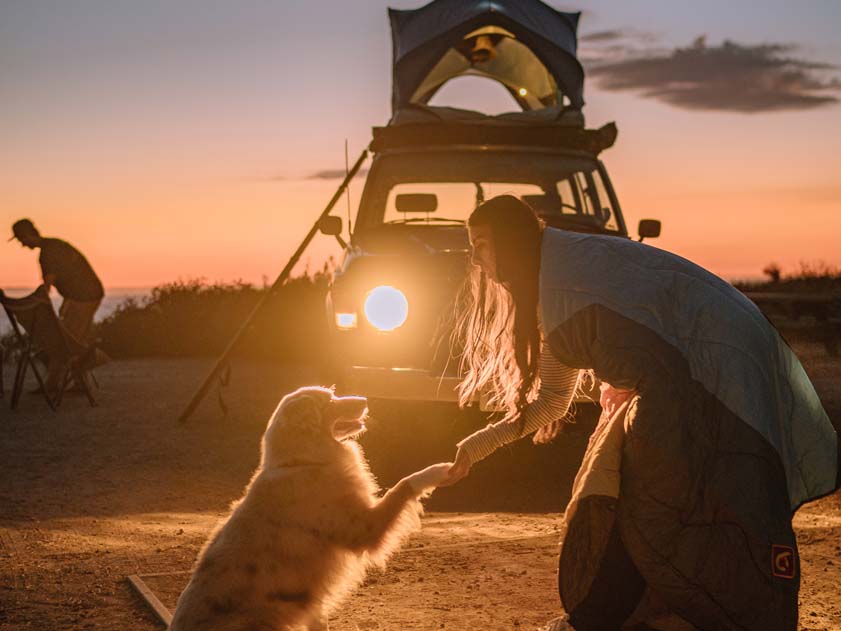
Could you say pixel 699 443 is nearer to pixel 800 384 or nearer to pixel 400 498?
pixel 800 384

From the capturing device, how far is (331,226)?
27.3 feet

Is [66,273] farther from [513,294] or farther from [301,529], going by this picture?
[513,294]

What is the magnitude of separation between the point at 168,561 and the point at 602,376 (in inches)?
115

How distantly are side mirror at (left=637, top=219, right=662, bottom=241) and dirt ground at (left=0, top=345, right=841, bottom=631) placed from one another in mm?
2023

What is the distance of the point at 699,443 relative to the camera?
344 cm

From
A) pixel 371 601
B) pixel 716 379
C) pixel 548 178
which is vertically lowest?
pixel 371 601

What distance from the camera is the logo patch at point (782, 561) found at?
3.37 m

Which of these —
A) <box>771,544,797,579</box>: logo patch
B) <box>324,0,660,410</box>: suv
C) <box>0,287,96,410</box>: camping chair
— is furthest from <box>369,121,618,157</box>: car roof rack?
<box>771,544,797,579</box>: logo patch

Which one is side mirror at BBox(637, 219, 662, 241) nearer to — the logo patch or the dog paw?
the dog paw

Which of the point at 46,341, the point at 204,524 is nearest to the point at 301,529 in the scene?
the point at 204,524

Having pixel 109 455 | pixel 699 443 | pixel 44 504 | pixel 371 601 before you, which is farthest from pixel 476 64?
pixel 699 443

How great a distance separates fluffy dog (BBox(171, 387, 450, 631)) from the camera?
3.61 meters

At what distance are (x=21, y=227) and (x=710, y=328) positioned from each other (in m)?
11.2

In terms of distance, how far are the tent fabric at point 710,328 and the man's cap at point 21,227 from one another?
1059cm
